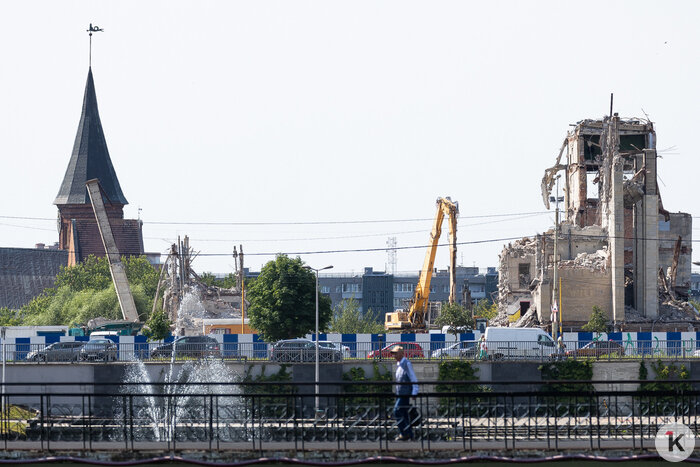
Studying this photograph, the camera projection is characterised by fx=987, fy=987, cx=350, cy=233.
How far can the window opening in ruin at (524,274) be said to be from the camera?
8294cm

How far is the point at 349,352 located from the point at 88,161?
302ft

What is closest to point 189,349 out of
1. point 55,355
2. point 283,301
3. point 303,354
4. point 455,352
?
point 55,355

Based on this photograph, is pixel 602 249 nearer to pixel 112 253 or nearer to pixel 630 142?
pixel 630 142

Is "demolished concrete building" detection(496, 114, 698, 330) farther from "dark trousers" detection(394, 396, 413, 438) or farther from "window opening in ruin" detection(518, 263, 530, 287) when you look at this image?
"dark trousers" detection(394, 396, 413, 438)

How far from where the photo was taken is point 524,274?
83375 mm

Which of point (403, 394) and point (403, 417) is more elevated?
point (403, 394)

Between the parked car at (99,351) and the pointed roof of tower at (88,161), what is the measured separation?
87425 millimetres

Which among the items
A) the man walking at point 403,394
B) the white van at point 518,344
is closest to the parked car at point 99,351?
the white van at point 518,344

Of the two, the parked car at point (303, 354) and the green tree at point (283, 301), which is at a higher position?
the green tree at point (283, 301)

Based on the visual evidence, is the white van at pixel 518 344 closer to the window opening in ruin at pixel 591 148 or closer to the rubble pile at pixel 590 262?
the rubble pile at pixel 590 262

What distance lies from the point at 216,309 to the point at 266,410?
68021mm

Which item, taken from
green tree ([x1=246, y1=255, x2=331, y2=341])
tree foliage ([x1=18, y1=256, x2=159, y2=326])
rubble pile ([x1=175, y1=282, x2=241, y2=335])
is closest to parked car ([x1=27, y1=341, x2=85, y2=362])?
green tree ([x1=246, y1=255, x2=331, y2=341])

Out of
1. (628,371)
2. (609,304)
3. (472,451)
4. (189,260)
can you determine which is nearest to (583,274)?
(609,304)

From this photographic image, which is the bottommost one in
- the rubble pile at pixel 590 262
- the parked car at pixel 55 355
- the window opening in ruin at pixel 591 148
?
the parked car at pixel 55 355
